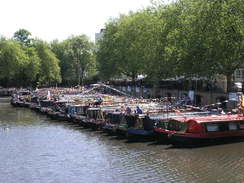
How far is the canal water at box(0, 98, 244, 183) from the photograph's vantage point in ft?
84.0

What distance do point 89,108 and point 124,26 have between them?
131 feet

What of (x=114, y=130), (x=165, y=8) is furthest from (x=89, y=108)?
(x=165, y=8)

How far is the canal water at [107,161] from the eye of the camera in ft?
84.0

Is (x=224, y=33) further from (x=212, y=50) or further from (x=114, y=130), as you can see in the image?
(x=114, y=130)

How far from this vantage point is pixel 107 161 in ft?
98.0

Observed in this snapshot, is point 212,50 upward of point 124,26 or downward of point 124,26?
downward

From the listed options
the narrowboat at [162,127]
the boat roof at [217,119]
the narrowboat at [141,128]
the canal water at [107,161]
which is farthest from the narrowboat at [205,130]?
the narrowboat at [141,128]

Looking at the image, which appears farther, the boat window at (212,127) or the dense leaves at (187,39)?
the dense leaves at (187,39)

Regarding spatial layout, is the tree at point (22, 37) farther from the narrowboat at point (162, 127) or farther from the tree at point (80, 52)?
the narrowboat at point (162, 127)

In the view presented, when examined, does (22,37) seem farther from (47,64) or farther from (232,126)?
(232,126)

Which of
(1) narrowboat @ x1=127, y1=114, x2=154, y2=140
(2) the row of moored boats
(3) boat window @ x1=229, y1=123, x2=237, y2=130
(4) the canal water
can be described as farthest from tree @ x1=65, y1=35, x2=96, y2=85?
(3) boat window @ x1=229, y1=123, x2=237, y2=130

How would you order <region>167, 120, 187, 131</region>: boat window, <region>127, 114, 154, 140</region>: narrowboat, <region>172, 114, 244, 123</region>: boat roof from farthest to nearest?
<region>127, 114, 154, 140</region>: narrowboat
<region>167, 120, 187, 131</region>: boat window
<region>172, 114, 244, 123</region>: boat roof

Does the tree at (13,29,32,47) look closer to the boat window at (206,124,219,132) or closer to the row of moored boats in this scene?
the row of moored boats

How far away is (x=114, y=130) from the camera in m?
39.6
